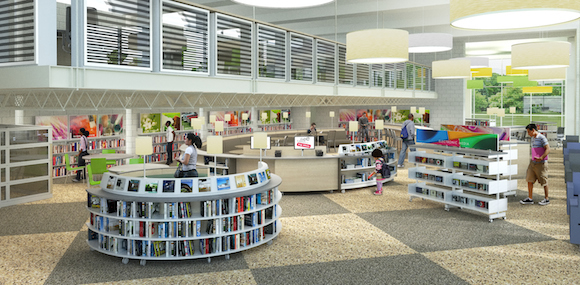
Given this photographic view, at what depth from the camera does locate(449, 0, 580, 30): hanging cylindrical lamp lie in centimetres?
343

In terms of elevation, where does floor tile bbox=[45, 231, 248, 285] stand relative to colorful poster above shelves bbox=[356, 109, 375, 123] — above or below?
below

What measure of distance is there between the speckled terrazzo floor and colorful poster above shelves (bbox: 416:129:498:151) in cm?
137

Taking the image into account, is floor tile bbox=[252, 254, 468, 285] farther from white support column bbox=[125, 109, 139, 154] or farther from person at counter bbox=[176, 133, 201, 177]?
white support column bbox=[125, 109, 139, 154]

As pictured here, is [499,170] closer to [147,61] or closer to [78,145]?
[147,61]

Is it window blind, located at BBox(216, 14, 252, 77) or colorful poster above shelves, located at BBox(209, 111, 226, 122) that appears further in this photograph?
colorful poster above shelves, located at BBox(209, 111, 226, 122)

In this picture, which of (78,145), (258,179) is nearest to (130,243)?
(258,179)

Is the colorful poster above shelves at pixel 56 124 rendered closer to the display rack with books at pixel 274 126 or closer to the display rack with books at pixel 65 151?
the display rack with books at pixel 65 151

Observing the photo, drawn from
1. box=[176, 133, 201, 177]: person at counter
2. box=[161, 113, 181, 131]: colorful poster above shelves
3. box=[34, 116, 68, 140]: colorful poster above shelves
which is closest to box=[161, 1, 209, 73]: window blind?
box=[176, 133, 201, 177]: person at counter

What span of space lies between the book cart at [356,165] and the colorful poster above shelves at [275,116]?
38.2ft

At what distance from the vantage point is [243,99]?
1223cm

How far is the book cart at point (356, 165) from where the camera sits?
11248mm

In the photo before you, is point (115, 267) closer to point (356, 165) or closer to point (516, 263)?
point (516, 263)

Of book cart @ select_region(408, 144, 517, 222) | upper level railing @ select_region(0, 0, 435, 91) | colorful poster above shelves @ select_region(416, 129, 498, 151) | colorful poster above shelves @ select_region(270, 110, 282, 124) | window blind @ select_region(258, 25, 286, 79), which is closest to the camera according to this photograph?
upper level railing @ select_region(0, 0, 435, 91)

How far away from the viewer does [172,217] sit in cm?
623
